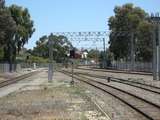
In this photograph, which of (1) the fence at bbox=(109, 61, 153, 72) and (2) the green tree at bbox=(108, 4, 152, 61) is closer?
(1) the fence at bbox=(109, 61, 153, 72)

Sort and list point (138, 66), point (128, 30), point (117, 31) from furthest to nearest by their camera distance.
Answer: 1. point (128, 30)
2. point (117, 31)
3. point (138, 66)

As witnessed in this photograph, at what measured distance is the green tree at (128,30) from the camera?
389ft

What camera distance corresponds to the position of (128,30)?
13275 centimetres

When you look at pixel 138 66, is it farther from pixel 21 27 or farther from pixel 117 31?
pixel 21 27

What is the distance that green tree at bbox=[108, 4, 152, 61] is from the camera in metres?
118

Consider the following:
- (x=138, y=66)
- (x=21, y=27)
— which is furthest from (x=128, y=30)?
(x=21, y=27)

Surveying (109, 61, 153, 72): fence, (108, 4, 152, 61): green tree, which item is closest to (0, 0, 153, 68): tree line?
(108, 4, 152, 61): green tree

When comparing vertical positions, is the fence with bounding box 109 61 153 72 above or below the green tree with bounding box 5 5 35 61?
below

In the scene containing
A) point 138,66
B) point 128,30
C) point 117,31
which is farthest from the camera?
point 128,30

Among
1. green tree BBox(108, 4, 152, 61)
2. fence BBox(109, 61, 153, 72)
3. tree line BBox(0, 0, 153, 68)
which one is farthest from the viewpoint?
green tree BBox(108, 4, 152, 61)

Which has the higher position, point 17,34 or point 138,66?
point 17,34

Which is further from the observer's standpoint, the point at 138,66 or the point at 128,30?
the point at 128,30

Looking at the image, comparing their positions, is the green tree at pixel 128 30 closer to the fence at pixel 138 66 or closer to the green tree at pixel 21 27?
the fence at pixel 138 66

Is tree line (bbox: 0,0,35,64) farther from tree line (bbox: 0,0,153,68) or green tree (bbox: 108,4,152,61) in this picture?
green tree (bbox: 108,4,152,61)
